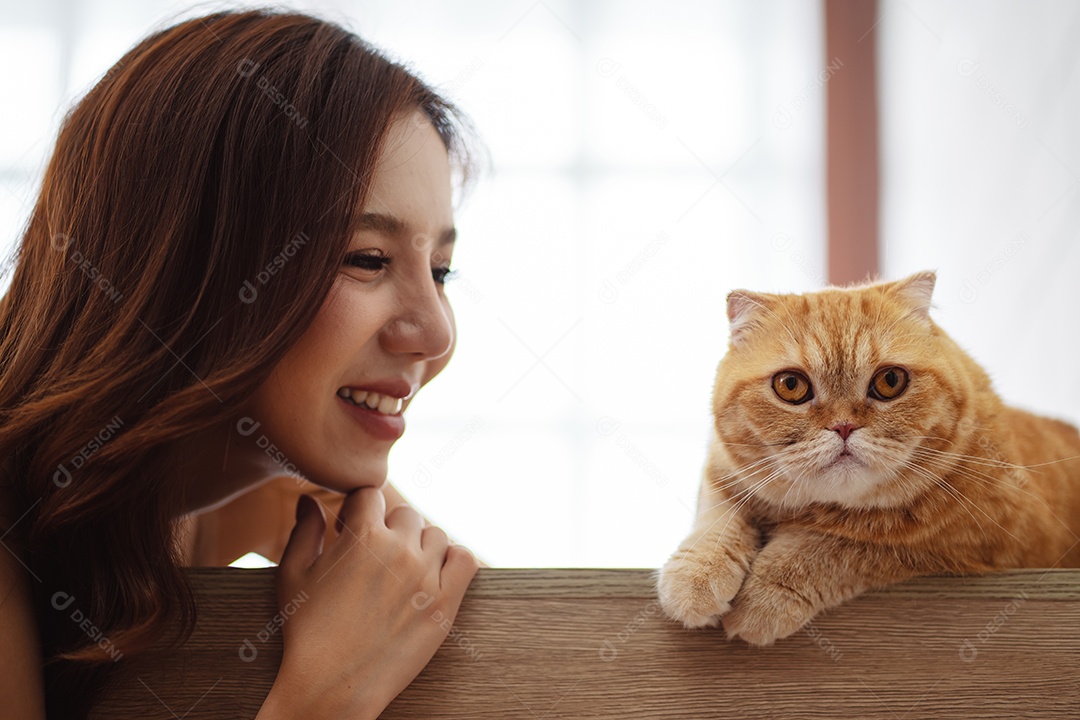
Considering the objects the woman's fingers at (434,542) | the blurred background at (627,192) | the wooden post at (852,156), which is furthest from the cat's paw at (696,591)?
the wooden post at (852,156)

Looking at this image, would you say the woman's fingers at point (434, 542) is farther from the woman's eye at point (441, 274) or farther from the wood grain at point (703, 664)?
the woman's eye at point (441, 274)

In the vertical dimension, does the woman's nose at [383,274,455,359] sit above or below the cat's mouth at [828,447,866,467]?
above

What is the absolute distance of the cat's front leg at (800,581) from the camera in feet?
2.44

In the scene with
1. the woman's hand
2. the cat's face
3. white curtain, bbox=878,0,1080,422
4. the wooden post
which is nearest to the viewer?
the woman's hand

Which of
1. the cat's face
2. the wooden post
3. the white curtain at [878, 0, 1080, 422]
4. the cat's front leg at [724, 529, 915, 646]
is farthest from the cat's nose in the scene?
the wooden post

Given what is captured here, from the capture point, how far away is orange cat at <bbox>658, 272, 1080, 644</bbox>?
0.78 metres

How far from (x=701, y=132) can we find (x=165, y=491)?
7.43ft

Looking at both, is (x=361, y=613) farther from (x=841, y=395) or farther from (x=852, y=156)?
(x=852, y=156)

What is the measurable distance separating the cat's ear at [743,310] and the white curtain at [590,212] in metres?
1.35

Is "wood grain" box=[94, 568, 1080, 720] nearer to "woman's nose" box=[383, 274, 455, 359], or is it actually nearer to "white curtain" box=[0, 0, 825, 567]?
"woman's nose" box=[383, 274, 455, 359]

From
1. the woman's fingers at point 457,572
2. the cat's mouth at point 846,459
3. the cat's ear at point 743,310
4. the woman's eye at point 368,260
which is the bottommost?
the woman's fingers at point 457,572

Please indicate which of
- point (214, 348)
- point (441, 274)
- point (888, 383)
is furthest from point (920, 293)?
point (214, 348)

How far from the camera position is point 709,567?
797 millimetres

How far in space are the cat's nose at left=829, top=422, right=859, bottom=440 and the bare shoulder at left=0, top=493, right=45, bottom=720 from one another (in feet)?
2.82
